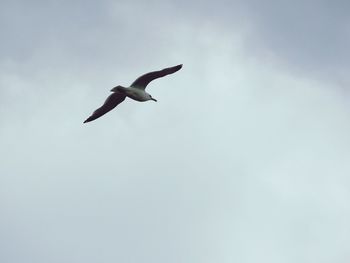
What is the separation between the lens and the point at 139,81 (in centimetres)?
8194

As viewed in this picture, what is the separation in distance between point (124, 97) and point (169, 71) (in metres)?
5.80

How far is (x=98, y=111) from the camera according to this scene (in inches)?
3312

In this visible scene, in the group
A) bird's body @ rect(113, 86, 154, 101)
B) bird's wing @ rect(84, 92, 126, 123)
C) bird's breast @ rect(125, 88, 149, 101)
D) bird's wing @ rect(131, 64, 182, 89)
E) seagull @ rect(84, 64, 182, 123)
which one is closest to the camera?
bird's wing @ rect(131, 64, 182, 89)

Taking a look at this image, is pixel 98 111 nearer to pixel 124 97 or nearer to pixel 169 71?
pixel 124 97

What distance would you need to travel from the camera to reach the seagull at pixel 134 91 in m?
80.6

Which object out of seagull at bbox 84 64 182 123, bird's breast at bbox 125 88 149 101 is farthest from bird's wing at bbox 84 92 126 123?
bird's breast at bbox 125 88 149 101

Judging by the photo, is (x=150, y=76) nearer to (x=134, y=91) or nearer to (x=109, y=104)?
(x=134, y=91)

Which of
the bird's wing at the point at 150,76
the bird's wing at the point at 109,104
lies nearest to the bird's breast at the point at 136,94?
the bird's wing at the point at 150,76

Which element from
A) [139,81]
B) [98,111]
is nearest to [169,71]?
[139,81]

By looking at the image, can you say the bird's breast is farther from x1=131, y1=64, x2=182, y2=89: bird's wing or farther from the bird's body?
x1=131, y1=64, x2=182, y2=89: bird's wing

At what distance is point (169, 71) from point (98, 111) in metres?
8.19

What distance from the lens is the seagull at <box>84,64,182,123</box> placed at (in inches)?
3174

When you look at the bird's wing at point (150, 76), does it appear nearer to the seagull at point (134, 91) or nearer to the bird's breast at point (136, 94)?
the seagull at point (134, 91)

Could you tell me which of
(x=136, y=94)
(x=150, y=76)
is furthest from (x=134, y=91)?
(x=150, y=76)
